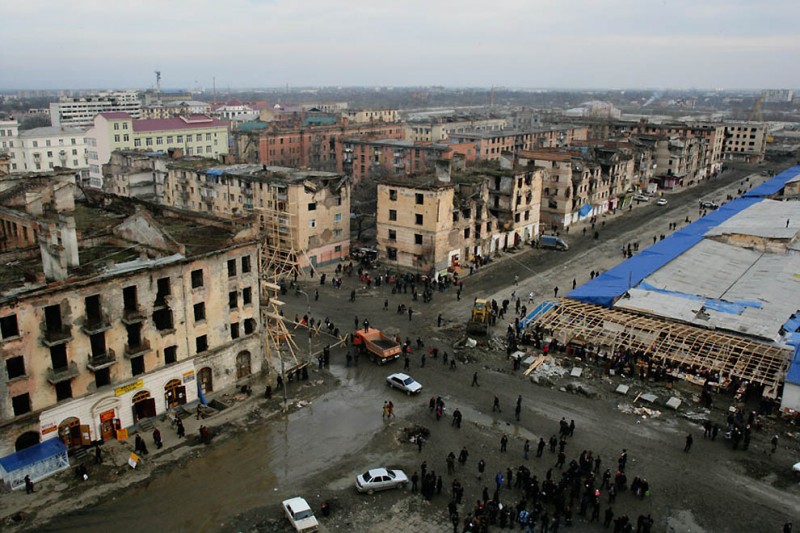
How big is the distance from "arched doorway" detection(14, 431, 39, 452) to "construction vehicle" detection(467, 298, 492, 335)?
29971 mm

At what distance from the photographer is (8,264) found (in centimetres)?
3700

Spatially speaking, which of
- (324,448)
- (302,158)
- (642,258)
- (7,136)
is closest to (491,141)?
(302,158)

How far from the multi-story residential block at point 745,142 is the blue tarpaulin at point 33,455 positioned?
6789 inches

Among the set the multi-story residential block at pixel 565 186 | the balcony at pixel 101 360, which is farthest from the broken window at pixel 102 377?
the multi-story residential block at pixel 565 186

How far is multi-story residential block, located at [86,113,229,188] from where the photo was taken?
105 meters

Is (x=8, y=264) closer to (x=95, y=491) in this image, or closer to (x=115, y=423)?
(x=115, y=423)

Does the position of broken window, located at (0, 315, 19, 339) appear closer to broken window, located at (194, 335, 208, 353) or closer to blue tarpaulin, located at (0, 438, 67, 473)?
blue tarpaulin, located at (0, 438, 67, 473)

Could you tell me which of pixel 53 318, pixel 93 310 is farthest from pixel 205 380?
pixel 53 318

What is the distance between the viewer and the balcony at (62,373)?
103 feet

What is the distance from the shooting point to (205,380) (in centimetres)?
3938

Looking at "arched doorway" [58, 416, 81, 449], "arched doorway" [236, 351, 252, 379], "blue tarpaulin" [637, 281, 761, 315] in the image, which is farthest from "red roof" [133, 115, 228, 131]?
"blue tarpaulin" [637, 281, 761, 315]

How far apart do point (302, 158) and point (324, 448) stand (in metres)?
104

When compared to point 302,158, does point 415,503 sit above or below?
below

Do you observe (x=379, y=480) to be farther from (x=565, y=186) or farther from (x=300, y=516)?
(x=565, y=186)
